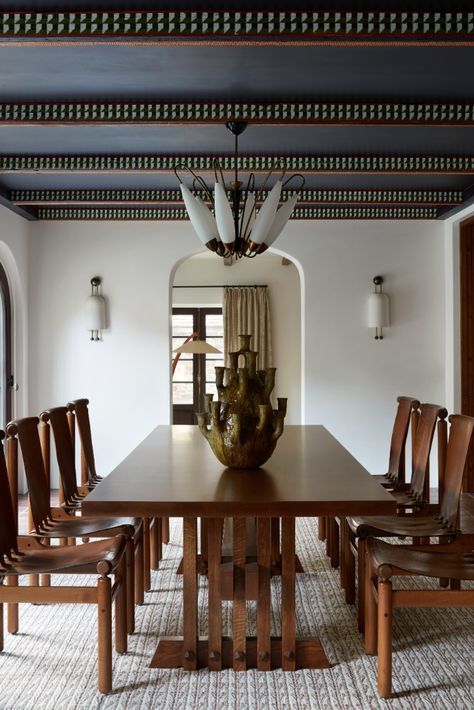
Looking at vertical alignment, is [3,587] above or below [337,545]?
above

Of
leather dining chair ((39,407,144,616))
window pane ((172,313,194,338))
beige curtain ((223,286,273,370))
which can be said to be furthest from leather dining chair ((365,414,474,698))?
window pane ((172,313,194,338))

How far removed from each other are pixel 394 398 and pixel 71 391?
2853 mm

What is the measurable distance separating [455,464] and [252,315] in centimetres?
648

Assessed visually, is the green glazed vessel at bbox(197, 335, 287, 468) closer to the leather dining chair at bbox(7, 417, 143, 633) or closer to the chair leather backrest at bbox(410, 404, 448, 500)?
the leather dining chair at bbox(7, 417, 143, 633)

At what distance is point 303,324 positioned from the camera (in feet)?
19.2

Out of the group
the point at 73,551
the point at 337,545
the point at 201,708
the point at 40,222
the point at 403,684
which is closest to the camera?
the point at 201,708

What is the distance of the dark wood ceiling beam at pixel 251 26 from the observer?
235 cm

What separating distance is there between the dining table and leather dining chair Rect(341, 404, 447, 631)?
324 mm

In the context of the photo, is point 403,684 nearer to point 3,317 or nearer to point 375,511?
point 375,511

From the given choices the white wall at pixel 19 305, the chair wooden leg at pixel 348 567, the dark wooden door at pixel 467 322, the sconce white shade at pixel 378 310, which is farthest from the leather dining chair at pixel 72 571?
the dark wooden door at pixel 467 322

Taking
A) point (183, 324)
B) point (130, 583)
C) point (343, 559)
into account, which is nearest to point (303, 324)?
point (343, 559)

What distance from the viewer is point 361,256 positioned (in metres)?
5.83

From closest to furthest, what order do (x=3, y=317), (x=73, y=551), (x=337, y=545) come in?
1. (x=73, y=551)
2. (x=337, y=545)
3. (x=3, y=317)

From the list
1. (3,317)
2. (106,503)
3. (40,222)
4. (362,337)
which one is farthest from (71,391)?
(106,503)
